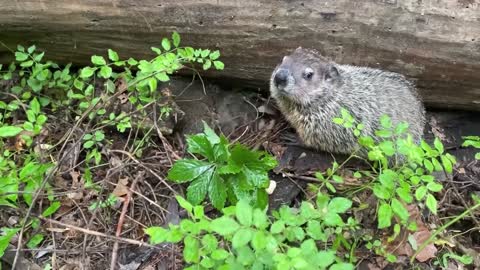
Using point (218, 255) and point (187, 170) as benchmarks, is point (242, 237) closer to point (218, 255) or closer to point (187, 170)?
point (218, 255)

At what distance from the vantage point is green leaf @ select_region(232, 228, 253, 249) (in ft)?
6.90

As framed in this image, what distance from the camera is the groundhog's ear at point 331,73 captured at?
3.96 meters

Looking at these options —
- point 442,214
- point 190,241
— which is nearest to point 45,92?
point 190,241

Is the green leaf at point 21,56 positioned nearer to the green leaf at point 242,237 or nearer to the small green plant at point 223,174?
the small green plant at point 223,174

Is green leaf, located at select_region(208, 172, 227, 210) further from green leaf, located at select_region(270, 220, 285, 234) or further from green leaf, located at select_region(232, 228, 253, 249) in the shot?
green leaf, located at select_region(232, 228, 253, 249)

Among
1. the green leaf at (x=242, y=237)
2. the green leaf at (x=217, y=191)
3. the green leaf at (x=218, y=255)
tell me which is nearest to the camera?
the green leaf at (x=242, y=237)

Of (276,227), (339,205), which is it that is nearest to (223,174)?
(339,205)

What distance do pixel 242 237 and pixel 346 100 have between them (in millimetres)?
2267

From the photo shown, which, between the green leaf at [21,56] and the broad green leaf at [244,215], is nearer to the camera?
the broad green leaf at [244,215]

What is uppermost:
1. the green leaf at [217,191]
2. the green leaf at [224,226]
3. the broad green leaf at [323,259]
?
the green leaf at [224,226]

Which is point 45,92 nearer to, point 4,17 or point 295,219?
point 4,17

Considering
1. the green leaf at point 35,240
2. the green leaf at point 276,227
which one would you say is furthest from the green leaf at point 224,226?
the green leaf at point 35,240

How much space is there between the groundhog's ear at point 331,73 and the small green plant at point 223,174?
0.99 metres

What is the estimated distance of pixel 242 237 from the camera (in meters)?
2.12
